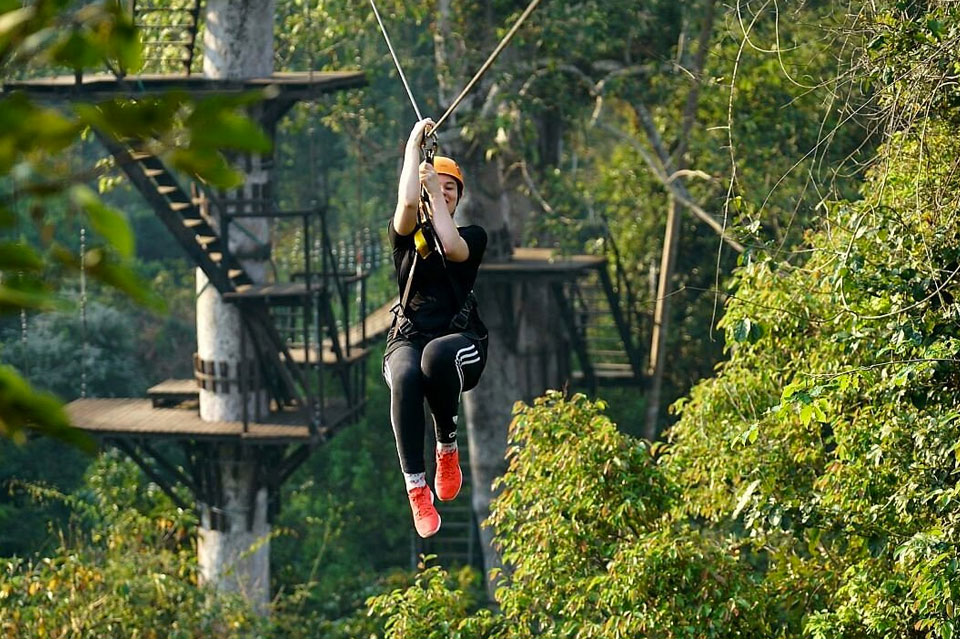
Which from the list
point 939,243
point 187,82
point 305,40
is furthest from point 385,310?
point 939,243

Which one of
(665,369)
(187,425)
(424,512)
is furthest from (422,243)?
(665,369)

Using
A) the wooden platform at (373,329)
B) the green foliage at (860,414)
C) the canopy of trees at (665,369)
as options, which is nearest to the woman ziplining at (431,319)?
the canopy of trees at (665,369)

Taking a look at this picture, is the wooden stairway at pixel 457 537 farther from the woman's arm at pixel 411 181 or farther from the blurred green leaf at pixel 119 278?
the blurred green leaf at pixel 119 278

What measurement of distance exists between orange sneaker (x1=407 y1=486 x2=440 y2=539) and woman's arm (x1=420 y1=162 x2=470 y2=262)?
41.2 inches

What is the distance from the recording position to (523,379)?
18516 millimetres

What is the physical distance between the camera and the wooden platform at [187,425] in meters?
15.6

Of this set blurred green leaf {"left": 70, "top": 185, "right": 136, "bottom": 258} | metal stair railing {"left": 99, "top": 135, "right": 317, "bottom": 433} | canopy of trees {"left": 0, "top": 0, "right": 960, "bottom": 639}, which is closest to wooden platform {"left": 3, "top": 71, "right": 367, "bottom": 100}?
metal stair railing {"left": 99, "top": 135, "right": 317, "bottom": 433}

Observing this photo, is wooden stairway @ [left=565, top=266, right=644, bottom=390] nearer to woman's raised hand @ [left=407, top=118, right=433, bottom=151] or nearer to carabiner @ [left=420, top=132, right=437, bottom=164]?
carabiner @ [left=420, top=132, right=437, bottom=164]

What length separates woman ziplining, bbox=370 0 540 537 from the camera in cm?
674

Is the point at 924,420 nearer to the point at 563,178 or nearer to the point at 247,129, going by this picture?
the point at 247,129

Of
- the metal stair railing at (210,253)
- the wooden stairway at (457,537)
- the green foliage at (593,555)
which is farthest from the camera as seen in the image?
the wooden stairway at (457,537)

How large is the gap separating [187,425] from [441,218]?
9845 millimetres

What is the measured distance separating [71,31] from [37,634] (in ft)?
39.1

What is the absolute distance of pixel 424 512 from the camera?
23.2 ft
